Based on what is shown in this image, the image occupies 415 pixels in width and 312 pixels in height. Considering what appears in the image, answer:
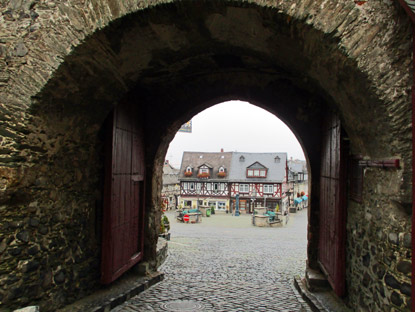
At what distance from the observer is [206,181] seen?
37.0 metres

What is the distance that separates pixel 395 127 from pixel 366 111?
0.40m

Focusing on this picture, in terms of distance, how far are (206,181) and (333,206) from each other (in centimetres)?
3208

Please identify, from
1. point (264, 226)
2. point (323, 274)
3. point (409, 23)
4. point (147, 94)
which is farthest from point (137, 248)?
point (264, 226)

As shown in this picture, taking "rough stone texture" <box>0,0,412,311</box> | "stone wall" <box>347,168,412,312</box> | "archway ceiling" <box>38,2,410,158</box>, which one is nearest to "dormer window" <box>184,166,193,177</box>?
"rough stone texture" <box>0,0,412,311</box>

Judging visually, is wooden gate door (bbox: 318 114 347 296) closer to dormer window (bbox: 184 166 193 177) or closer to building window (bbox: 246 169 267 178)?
building window (bbox: 246 169 267 178)

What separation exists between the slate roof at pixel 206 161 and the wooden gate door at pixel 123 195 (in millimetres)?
30484

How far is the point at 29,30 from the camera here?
3412 millimetres

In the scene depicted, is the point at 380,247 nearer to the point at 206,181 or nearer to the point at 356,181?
the point at 356,181

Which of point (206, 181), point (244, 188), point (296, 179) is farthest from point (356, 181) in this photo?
point (296, 179)

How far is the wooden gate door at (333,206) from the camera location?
4574 millimetres

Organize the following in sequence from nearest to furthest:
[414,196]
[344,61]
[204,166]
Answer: [414,196] → [344,61] → [204,166]

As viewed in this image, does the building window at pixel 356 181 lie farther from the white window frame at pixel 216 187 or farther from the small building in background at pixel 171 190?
the small building in background at pixel 171 190

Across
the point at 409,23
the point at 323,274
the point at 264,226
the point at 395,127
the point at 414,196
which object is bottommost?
the point at 264,226

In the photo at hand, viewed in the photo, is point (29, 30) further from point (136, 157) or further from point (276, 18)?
point (136, 157)
